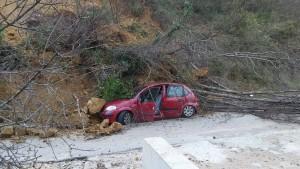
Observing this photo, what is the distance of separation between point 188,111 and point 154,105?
1499mm

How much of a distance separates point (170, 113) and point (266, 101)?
12.6 ft

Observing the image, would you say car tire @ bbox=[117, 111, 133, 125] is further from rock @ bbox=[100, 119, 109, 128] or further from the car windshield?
the car windshield

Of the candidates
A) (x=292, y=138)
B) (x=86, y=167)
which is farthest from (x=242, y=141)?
(x=86, y=167)

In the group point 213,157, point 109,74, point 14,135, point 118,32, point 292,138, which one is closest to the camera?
point 213,157

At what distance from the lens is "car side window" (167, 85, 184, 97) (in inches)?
640

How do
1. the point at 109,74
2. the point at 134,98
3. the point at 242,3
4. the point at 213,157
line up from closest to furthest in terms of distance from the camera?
the point at 213,157 < the point at 134,98 < the point at 109,74 < the point at 242,3

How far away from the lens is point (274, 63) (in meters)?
19.4

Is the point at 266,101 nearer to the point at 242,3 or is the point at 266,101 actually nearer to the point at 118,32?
the point at 118,32

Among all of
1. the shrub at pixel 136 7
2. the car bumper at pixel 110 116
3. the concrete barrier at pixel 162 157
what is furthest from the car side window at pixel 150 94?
the concrete barrier at pixel 162 157

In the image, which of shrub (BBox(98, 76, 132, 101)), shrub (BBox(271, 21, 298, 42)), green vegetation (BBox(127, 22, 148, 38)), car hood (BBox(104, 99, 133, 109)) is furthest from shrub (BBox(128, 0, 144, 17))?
car hood (BBox(104, 99, 133, 109))

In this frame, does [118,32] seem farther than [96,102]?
Yes

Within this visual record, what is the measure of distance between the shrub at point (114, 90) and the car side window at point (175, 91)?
55.0 inches

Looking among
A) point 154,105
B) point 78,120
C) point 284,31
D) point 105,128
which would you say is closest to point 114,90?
point 154,105

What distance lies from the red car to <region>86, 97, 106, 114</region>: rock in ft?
0.66
